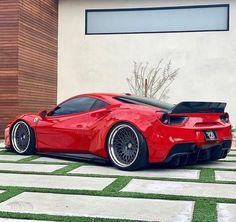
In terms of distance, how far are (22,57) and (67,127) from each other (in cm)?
418

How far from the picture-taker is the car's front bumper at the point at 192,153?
5168 millimetres

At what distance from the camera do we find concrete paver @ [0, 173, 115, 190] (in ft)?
13.8

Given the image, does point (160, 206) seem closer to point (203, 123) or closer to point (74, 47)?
point (203, 123)

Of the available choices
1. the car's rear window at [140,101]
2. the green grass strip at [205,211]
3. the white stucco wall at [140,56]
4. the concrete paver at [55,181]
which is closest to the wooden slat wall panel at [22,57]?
the white stucco wall at [140,56]

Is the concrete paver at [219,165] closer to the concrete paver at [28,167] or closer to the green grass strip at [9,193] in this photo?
the concrete paver at [28,167]

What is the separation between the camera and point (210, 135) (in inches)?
215

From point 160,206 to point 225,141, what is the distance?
2.60 m

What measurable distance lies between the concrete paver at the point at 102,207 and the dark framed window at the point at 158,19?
8.88 meters

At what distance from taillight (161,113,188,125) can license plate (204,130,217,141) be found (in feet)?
1.16

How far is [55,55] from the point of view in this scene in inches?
480

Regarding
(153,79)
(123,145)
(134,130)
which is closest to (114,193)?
(134,130)

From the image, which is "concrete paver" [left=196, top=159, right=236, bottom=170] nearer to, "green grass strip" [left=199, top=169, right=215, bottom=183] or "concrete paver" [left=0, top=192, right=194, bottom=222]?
"green grass strip" [left=199, top=169, right=215, bottom=183]

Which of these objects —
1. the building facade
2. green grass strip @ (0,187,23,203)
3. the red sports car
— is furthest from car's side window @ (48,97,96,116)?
the building facade

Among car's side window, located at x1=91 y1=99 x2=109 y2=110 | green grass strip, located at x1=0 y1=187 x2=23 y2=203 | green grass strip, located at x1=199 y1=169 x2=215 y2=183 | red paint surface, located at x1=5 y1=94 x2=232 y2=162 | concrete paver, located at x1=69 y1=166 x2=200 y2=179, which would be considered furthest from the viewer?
car's side window, located at x1=91 y1=99 x2=109 y2=110
